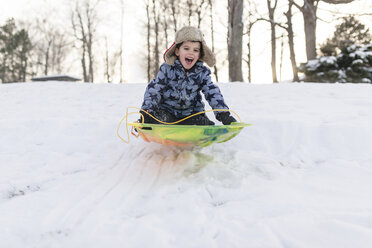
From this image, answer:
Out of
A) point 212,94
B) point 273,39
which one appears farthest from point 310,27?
point 212,94

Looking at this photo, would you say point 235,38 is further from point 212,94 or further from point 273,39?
point 273,39

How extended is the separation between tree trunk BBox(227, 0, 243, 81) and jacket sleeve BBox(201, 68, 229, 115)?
4693mm

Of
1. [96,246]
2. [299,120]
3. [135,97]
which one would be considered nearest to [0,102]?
[135,97]

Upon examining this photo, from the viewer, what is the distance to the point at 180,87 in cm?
261

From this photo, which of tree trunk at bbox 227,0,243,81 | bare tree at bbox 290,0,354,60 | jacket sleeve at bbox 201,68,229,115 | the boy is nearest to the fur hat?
the boy

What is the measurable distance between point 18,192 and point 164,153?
1.25 metres

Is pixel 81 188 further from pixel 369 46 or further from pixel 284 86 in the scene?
pixel 369 46

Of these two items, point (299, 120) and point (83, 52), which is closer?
point (299, 120)

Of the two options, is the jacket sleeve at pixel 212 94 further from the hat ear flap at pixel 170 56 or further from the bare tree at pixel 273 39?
the bare tree at pixel 273 39

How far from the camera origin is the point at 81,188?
186cm

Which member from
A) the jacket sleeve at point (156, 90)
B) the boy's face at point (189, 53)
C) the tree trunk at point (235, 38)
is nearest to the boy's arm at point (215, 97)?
the boy's face at point (189, 53)

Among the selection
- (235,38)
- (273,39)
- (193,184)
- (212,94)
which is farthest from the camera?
(273,39)

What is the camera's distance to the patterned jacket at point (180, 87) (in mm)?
2561

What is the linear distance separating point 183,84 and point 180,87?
0.05 meters
